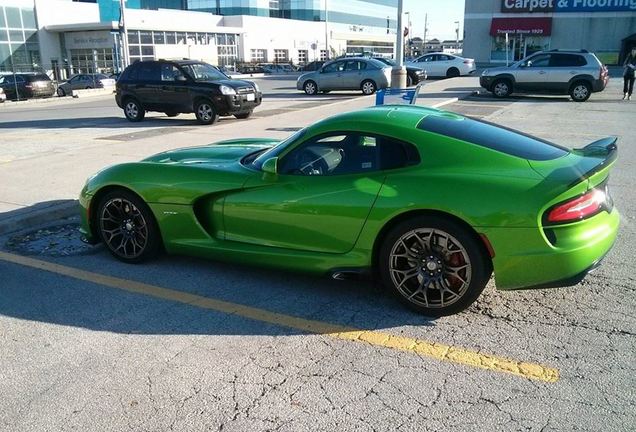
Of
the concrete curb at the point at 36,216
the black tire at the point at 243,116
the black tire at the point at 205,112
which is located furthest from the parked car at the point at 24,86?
the concrete curb at the point at 36,216

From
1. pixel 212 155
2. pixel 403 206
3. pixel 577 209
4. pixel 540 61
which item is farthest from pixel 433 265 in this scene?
pixel 540 61

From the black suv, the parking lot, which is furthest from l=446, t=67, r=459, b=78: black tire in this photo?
the parking lot

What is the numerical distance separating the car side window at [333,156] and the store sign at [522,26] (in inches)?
1832

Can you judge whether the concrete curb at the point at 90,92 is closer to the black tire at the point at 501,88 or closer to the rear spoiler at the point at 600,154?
the black tire at the point at 501,88

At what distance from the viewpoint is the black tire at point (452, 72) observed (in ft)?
112

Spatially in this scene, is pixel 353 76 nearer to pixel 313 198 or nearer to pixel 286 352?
pixel 313 198

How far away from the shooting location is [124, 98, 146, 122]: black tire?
16844mm

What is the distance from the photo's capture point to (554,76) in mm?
20547

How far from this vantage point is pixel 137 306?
4.24 metres

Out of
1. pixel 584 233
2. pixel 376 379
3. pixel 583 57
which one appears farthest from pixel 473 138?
pixel 583 57

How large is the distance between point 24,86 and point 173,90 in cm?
1848

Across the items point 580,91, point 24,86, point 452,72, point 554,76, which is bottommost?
point 580,91

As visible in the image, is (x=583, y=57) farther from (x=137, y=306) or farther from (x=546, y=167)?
(x=137, y=306)

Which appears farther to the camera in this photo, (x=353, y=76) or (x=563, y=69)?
(x=353, y=76)
